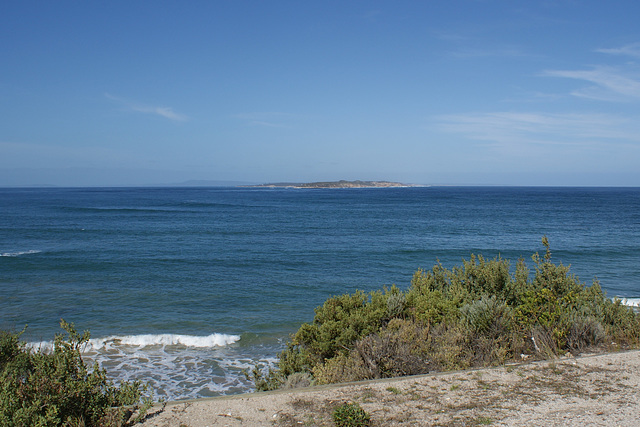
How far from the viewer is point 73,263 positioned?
76.1 feet

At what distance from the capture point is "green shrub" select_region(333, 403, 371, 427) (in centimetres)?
468

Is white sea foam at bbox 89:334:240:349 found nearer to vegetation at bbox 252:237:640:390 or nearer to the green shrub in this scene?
vegetation at bbox 252:237:640:390

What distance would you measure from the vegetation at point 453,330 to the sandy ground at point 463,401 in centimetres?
71

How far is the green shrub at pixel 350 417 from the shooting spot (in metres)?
4.68

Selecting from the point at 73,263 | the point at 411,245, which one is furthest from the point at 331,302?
the point at 411,245

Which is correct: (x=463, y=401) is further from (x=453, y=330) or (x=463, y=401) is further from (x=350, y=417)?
(x=453, y=330)

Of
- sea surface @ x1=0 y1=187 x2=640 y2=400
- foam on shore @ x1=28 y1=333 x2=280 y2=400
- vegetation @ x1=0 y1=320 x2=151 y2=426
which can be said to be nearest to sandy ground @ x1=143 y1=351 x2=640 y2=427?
vegetation @ x1=0 y1=320 x2=151 y2=426

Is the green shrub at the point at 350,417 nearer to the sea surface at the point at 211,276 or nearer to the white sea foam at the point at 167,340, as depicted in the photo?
the sea surface at the point at 211,276

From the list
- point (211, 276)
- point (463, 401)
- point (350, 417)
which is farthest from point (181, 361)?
point (211, 276)

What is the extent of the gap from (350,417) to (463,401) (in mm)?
1551

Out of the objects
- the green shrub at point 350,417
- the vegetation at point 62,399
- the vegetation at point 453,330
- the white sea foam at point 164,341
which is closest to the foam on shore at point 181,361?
the white sea foam at point 164,341

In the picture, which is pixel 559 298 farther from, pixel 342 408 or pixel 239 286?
pixel 239 286

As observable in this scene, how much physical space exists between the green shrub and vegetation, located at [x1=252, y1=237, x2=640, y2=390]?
6.02 ft

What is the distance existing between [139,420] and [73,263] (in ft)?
69.4
